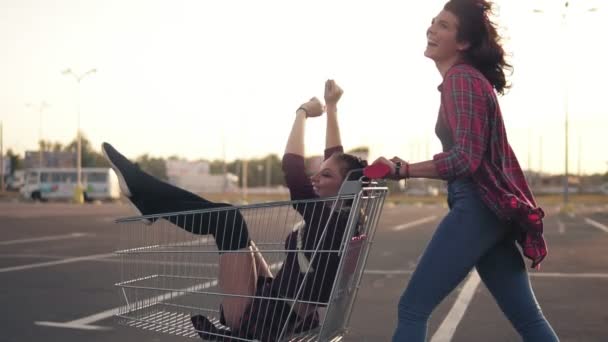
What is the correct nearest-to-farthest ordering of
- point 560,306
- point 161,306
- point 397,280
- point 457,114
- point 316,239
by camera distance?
point 457,114, point 316,239, point 161,306, point 560,306, point 397,280

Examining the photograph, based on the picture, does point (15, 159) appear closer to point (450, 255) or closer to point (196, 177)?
point (196, 177)

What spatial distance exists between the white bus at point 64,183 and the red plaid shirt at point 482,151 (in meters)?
46.0

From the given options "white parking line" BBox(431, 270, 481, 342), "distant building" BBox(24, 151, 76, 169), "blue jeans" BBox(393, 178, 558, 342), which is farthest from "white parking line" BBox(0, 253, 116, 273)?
"distant building" BBox(24, 151, 76, 169)

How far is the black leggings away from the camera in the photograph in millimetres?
3023

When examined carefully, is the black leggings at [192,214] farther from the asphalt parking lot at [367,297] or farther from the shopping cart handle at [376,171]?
the asphalt parking lot at [367,297]

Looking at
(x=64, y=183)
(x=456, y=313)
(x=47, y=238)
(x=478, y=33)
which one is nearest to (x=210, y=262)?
(x=478, y=33)

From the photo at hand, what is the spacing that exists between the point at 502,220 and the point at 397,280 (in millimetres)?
5893

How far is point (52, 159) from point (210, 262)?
289ft

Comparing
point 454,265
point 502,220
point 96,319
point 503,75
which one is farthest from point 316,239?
point 96,319

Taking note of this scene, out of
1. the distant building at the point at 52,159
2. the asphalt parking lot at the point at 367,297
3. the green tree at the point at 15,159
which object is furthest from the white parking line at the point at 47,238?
the green tree at the point at 15,159

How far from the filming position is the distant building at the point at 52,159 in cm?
8325

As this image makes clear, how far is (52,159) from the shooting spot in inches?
3378

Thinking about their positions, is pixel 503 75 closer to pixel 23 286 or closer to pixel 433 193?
pixel 23 286

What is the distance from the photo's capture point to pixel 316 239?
2.88 m
